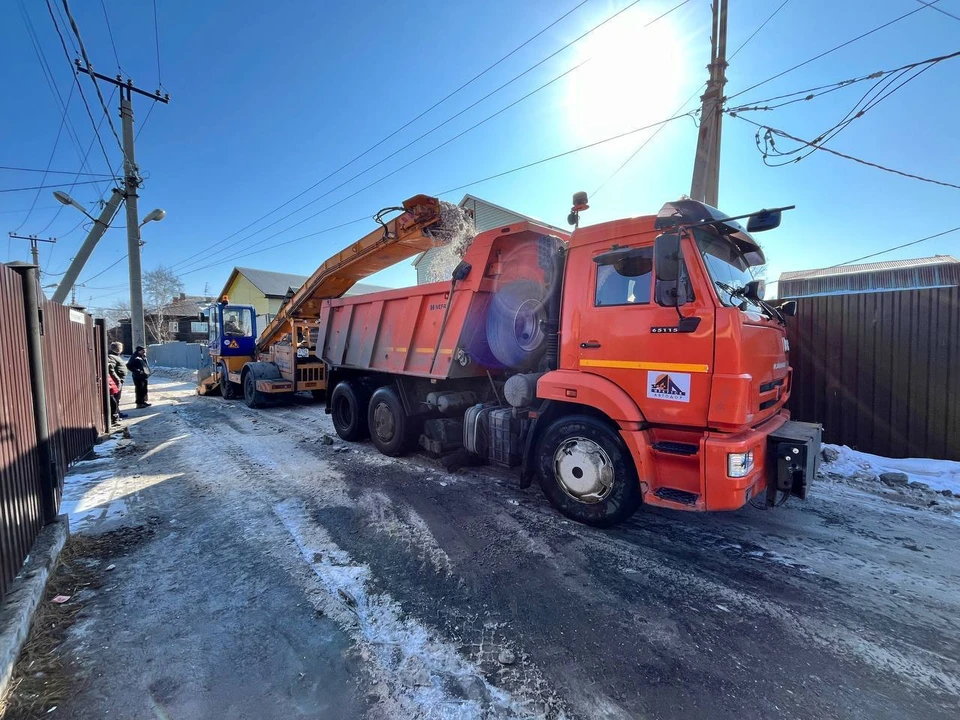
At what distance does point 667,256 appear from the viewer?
129 inches

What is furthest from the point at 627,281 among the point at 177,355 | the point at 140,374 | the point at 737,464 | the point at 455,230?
the point at 177,355

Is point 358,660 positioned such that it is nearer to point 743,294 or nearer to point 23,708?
point 23,708

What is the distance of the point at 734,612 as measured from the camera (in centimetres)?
277

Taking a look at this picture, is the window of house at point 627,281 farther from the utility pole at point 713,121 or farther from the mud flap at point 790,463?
the utility pole at point 713,121

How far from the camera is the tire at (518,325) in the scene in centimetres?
A: 474

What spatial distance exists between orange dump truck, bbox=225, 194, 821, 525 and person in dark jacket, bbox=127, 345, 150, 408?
912cm

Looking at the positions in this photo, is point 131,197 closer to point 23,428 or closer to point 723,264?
point 23,428

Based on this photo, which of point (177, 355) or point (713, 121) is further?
point (177, 355)

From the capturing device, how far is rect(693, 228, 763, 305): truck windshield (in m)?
3.45

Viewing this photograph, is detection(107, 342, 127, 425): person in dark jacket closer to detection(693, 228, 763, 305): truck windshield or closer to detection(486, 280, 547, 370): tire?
detection(486, 280, 547, 370): tire

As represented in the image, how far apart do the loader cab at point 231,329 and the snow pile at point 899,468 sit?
1396cm

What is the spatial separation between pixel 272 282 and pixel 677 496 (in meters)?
39.7

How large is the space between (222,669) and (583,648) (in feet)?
6.63

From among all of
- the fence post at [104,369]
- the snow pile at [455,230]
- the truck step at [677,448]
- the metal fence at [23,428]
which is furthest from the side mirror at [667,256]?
the fence post at [104,369]
